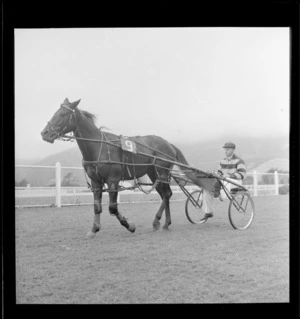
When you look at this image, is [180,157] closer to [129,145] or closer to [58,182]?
[129,145]

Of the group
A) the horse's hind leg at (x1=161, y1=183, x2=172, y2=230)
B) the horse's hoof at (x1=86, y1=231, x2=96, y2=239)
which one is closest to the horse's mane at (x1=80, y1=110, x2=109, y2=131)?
the horse's hind leg at (x1=161, y1=183, x2=172, y2=230)

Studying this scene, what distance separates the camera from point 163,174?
3549 mm

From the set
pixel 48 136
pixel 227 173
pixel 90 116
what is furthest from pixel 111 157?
pixel 227 173

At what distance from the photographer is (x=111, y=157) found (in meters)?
3.43

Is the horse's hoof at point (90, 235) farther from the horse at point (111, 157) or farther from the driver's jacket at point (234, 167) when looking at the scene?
the driver's jacket at point (234, 167)

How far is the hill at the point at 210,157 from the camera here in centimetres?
333

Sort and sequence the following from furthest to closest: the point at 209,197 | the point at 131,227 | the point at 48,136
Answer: the point at 209,197
the point at 131,227
the point at 48,136

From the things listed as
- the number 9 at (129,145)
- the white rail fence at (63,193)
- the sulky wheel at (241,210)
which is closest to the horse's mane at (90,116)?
the number 9 at (129,145)

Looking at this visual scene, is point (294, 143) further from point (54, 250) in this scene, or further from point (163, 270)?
point (54, 250)

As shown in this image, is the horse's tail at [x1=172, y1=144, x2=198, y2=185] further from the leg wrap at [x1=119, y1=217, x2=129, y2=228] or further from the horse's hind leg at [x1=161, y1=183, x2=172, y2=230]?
the leg wrap at [x1=119, y1=217, x2=129, y2=228]

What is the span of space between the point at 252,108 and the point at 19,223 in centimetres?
180

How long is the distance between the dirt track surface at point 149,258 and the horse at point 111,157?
0.21ft

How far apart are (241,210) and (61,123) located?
4.56ft
